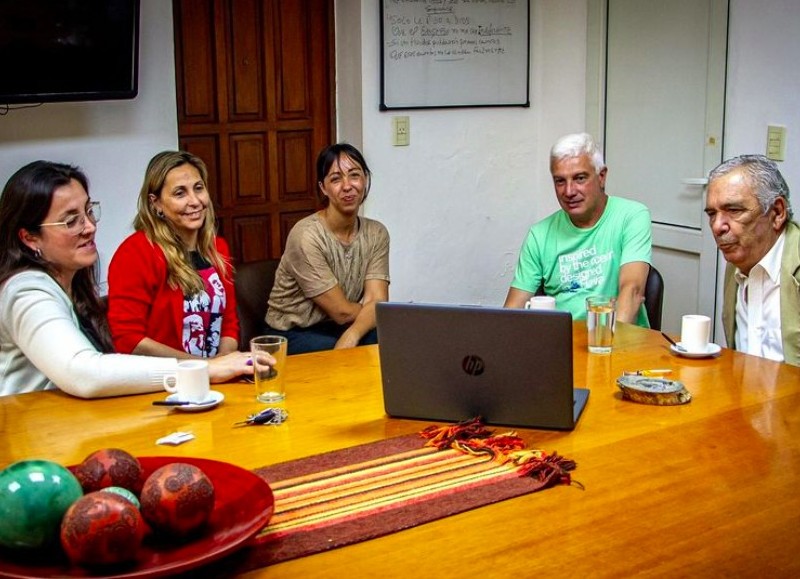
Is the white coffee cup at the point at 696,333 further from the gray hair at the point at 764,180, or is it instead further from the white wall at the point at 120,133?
the white wall at the point at 120,133

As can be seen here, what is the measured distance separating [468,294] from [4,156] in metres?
2.18

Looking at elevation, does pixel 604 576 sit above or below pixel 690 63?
below

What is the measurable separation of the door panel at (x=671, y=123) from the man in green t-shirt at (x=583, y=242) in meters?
1.01

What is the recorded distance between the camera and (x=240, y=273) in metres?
3.39

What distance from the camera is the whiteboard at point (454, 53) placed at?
14.4 ft

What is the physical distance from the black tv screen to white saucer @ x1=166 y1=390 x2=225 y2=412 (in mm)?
1743

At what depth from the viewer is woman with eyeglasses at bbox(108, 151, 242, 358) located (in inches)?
110

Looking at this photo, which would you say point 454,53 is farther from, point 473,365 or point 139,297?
point 473,365

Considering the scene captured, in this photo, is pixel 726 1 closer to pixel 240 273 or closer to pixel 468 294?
pixel 468 294

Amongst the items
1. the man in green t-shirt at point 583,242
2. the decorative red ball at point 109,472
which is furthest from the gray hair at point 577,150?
the decorative red ball at point 109,472

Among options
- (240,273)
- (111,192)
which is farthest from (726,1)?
(111,192)

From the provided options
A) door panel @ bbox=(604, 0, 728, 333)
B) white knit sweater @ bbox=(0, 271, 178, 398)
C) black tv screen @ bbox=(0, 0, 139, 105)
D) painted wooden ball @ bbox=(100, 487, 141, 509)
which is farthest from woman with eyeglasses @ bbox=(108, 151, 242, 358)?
door panel @ bbox=(604, 0, 728, 333)

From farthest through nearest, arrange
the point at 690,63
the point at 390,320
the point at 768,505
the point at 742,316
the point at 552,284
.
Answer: the point at 690,63 < the point at 552,284 < the point at 742,316 < the point at 390,320 < the point at 768,505

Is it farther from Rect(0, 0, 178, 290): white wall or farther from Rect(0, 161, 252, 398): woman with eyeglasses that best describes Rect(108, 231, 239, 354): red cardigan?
Rect(0, 0, 178, 290): white wall
